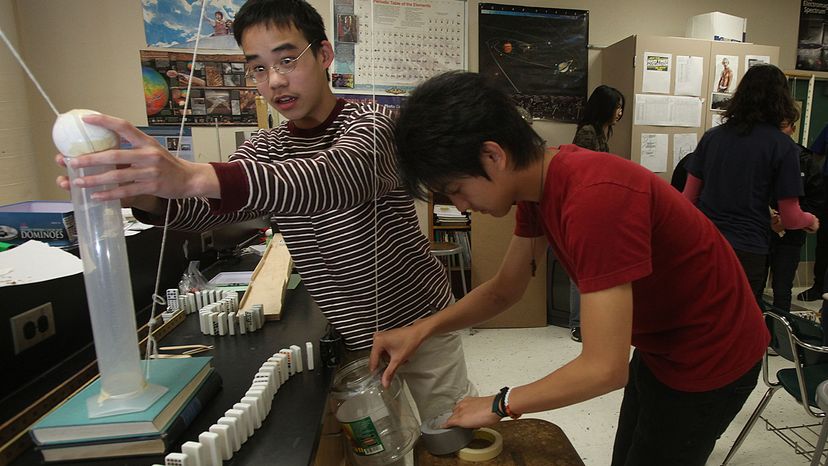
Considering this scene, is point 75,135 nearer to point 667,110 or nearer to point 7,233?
point 7,233

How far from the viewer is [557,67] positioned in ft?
11.6

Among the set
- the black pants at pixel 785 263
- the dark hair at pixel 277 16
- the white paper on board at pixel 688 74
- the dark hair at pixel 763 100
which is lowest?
the black pants at pixel 785 263

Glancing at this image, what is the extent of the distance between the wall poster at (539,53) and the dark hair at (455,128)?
2.86m

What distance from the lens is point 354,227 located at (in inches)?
37.9

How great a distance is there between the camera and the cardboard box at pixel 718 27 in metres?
3.45

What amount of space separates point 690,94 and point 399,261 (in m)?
3.29

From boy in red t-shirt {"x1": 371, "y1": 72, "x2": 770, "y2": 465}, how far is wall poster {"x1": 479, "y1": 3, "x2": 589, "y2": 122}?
278cm

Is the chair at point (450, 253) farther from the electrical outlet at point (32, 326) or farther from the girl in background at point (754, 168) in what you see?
the electrical outlet at point (32, 326)

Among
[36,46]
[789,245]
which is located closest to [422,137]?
[789,245]

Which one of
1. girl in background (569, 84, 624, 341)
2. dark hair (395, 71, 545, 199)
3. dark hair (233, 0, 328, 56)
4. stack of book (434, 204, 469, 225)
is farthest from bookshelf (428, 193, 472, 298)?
dark hair (395, 71, 545, 199)

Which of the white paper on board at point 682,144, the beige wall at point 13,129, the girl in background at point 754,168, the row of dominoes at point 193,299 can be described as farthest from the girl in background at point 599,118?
the beige wall at point 13,129

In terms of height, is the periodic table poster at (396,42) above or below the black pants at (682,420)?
above

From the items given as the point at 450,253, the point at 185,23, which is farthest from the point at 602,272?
the point at 185,23

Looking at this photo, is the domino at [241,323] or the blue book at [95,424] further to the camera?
the domino at [241,323]
